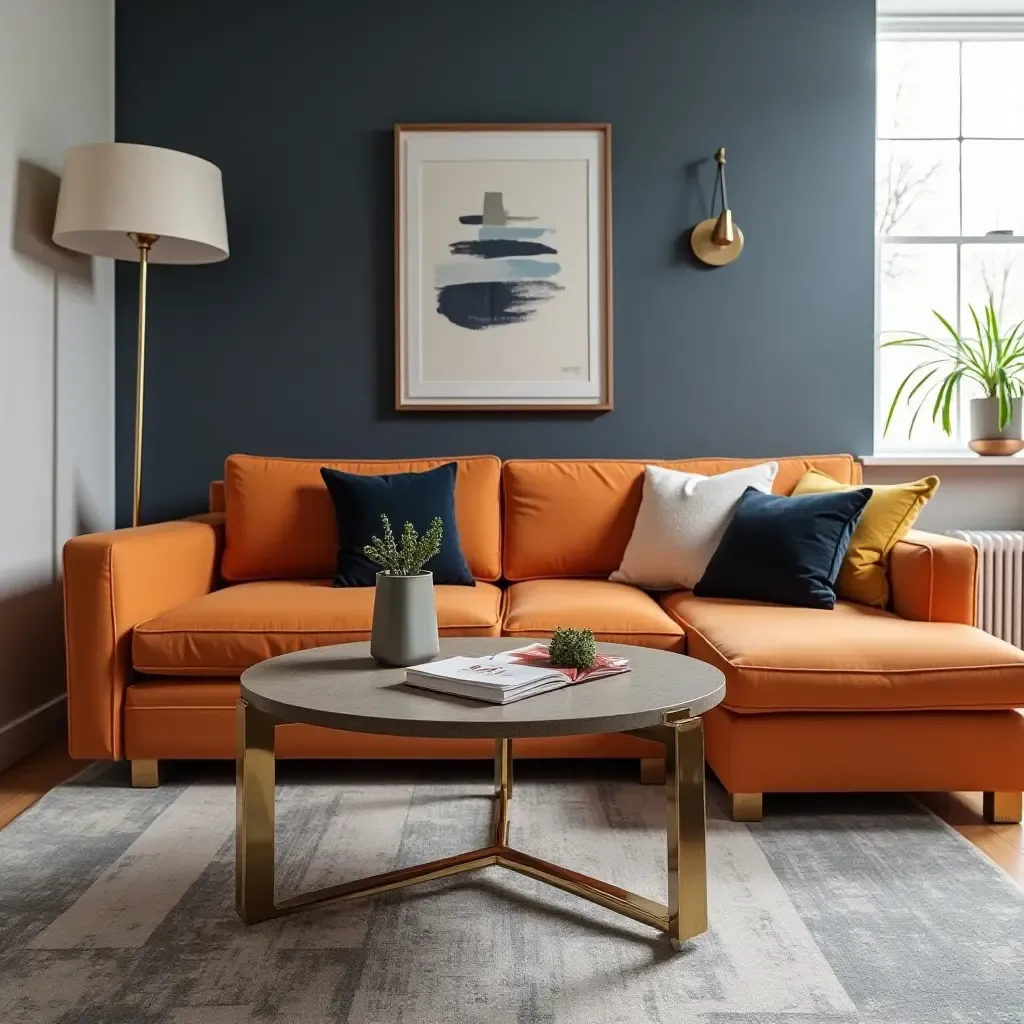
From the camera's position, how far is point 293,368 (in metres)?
3.85

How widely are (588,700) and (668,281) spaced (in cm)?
244

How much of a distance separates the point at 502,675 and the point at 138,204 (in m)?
2.16

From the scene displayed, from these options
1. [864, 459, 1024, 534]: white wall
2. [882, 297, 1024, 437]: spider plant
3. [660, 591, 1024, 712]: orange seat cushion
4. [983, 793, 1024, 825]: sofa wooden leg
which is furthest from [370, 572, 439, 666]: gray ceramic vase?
[882, 297, 1024, 437]: spider plant

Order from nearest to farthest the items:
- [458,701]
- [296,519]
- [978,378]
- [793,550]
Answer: [458,701] < [793,550] < [296,519] < [978,378]

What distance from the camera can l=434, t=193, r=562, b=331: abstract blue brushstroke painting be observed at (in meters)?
3.81

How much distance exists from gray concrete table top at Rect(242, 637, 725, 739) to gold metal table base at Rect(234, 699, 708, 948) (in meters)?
0.07

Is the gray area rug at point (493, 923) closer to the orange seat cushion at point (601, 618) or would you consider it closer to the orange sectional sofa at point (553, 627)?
the orange sectional sofa at point (553, 627)

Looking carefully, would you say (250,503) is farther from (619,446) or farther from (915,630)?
(915,630)

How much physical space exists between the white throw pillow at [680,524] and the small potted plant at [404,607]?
1.35 meters

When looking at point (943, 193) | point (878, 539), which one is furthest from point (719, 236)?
point (878, 539)

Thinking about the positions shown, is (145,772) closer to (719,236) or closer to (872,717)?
(872,717)

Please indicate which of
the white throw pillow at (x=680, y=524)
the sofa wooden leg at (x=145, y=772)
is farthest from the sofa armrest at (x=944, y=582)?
the sofa wooden leg at (x=145, y=772)

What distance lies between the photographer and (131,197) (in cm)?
317

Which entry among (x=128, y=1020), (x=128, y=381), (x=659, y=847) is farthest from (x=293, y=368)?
(x=128, y=1020)
